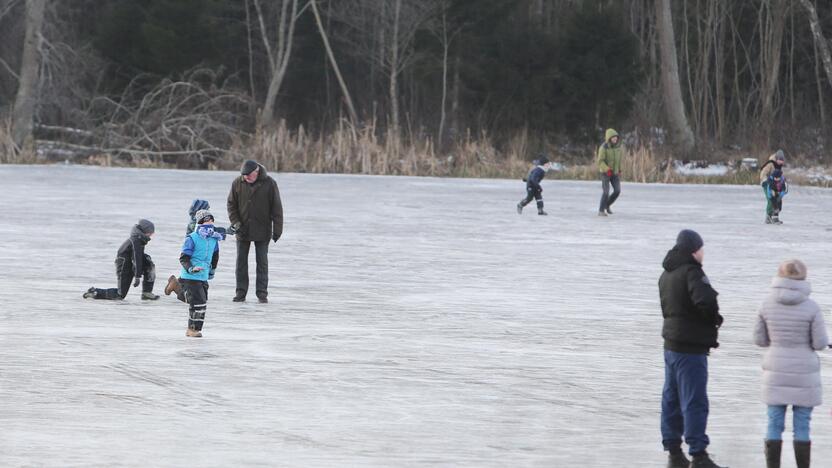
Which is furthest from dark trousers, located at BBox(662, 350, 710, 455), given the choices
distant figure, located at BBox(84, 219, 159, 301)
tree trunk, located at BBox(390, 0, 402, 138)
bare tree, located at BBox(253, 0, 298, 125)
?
tree trunk, located at BBox(390, 0, 402, 138)

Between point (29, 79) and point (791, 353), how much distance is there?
3566cm

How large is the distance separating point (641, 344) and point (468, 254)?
6760 mm

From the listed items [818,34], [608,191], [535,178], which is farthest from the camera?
[818,34]

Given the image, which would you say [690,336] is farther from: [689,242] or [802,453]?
[802,453]

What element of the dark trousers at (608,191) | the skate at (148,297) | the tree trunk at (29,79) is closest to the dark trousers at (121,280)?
the skate at (148,297)

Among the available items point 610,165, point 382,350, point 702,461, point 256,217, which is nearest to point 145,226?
point 256,217

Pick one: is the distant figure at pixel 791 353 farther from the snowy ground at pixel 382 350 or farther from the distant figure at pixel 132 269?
the distant figure at pixel 132 269

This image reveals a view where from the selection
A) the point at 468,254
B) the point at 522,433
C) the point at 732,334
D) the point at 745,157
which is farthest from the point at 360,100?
the point at 522,433

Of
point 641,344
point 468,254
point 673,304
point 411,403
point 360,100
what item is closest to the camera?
point 673,304

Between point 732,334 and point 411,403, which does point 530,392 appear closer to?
point 411,403

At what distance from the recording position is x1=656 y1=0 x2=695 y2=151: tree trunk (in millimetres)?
39844

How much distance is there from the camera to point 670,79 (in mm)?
40062

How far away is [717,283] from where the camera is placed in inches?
567

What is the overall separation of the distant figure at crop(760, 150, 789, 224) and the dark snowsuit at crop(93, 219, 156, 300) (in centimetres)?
1116
